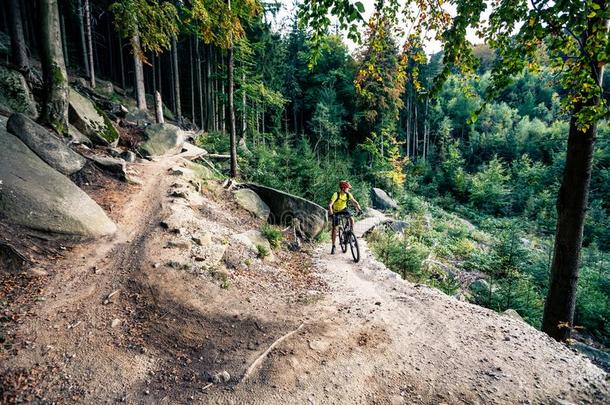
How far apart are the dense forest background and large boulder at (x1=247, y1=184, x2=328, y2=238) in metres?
2.37

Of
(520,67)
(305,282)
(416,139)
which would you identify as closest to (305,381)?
(305,282)

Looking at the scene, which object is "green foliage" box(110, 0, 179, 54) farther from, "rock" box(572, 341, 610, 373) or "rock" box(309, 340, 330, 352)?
"rock" box(572, 341, 610, 373)

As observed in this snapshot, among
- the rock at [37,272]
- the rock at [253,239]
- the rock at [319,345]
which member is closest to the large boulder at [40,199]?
the rock at [37,272]

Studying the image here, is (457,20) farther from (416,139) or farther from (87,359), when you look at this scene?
(416,139)

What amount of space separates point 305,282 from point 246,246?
1656 millimetres

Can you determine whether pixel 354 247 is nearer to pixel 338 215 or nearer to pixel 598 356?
pixel 338 215

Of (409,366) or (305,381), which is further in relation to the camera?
(409,366)

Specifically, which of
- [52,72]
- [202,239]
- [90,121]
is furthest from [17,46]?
[202,239]

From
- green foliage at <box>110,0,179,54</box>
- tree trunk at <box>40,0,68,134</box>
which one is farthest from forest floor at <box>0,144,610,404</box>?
green foliage at <box>110,0,179,54</box>

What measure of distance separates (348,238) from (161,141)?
9410mm

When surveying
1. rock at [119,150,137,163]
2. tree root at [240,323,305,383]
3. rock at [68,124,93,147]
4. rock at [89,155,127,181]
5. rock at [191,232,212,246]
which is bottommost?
tree root at [240,323,305,383]

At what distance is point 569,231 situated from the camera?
5246 mm

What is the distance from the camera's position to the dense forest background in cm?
821

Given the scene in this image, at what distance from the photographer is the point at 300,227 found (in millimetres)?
9859
